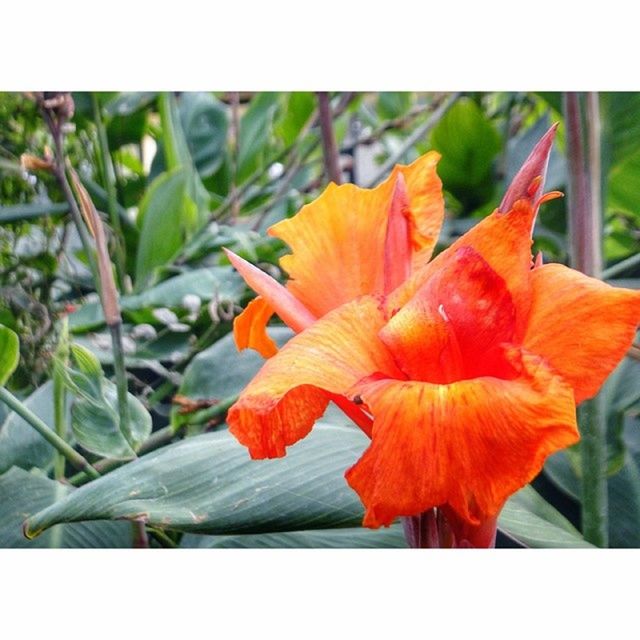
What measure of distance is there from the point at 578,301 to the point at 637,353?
0.93 feet

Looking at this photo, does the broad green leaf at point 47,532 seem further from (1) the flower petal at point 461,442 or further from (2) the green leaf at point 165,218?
(1) the flower petal at point 461,442

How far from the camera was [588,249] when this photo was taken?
0.69 m

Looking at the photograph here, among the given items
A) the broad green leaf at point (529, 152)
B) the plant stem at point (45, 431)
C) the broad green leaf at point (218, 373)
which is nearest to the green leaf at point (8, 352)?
the plant stem at point (45, 431)

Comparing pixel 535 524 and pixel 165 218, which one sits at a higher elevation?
pixel 165 218

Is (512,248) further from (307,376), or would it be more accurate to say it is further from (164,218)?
(164,218)

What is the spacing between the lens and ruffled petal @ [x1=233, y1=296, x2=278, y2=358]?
47 centimetres

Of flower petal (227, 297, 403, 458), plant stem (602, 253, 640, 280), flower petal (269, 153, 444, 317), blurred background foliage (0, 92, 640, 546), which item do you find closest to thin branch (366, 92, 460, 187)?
blurred background foliage (0, 92, 640, 546)

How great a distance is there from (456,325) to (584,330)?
0.19 feet

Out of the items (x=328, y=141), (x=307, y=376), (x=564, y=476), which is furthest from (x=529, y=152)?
(x=307, y=376)

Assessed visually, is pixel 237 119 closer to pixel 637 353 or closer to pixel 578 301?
pixel 637 353

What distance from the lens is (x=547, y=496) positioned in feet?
2.20

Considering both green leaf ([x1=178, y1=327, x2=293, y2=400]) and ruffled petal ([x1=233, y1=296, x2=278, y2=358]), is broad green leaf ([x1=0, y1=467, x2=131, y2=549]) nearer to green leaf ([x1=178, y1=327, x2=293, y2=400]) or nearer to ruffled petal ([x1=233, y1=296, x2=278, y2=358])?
green leaf ([x1=178, y1=327, x2=293, y2=400])

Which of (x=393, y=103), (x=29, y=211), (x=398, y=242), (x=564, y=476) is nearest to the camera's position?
(x=398, y=242)

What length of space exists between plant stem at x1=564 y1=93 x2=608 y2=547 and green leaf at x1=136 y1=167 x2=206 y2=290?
14.7 inches
